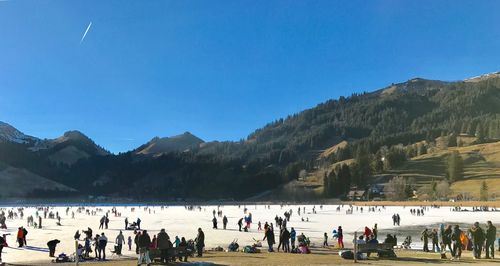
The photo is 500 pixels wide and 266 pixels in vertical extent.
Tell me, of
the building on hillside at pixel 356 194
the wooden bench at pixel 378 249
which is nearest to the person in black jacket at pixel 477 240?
the wooden bench at pixel 378 249

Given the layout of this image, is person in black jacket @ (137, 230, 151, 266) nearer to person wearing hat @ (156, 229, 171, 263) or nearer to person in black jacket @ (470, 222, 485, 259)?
person wearing hat @ (156, 229, 171, 263)

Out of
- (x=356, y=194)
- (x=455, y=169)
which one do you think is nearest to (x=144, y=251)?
(x=356, y=194)

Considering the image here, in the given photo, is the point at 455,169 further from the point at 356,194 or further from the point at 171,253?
the point at 171,253

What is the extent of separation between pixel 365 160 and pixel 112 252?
165310mm

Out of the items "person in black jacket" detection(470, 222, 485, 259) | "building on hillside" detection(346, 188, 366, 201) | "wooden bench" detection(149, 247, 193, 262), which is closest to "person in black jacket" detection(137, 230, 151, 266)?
"wooden bench" detection(149, 247, 193, 262)

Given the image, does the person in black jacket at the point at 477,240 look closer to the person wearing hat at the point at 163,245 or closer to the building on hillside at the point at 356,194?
the person wearing hat at the point at 163,245

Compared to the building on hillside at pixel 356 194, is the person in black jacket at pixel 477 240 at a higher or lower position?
lower

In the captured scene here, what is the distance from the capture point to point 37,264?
2041cm

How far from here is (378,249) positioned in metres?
20.1

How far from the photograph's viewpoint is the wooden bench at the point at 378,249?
20.0 meters

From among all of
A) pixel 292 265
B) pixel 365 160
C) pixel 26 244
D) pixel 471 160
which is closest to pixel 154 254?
pixel 292 265

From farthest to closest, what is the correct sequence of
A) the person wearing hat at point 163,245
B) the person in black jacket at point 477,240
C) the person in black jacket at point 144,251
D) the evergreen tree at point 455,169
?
the evergreen tree at point 455,169 → the person in black jacket at point 477,240 → the person wearing hat at point 163,245 → the person in black jacket at point 144,251

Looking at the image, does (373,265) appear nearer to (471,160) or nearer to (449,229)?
(449,229)

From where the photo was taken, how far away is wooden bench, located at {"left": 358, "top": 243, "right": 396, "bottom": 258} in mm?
20047
